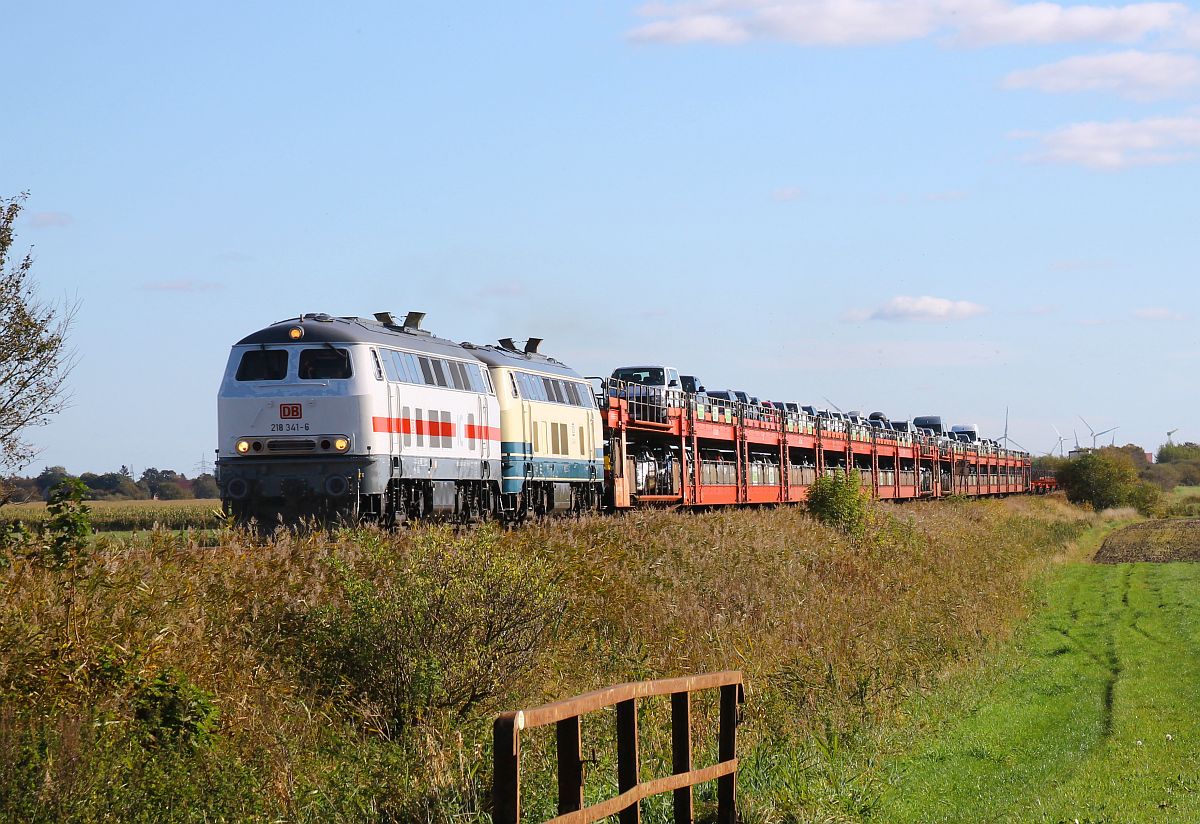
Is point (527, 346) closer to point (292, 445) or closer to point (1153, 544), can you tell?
point (292, 445)

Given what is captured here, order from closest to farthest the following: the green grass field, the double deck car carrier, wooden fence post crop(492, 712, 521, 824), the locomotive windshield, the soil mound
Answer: wooden fence post crop(492, 712, 521, 824), the double deck car carrier, the locomotive windshield, the soil mound, the green grass field

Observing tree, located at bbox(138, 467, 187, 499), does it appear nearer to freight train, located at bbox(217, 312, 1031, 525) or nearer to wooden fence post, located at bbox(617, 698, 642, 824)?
freight train, located at bbox(217, 312, 1031, 525)

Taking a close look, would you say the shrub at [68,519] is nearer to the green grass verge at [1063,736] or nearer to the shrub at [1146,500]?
the green grass verge at [1063,736]

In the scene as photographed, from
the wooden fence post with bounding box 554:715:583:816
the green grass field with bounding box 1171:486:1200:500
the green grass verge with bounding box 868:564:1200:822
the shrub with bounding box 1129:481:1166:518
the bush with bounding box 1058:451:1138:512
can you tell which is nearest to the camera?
the wooden fence post with bounding box 554:715:583:816

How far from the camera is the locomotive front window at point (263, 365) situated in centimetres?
2233

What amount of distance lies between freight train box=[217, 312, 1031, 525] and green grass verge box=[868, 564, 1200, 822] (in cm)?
845

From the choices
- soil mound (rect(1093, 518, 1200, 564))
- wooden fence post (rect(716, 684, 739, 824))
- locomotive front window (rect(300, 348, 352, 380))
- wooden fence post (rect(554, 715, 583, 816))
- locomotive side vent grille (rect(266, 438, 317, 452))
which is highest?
locomotive front window (rect(300, 348, 352, 380))

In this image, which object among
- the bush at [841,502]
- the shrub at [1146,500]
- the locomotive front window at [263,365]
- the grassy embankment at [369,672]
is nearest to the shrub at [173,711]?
the grassy embankment at [369,672]

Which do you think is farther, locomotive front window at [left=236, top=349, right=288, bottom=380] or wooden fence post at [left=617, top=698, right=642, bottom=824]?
locomotive front window at [left=236, top=349, right=288, bottom=380]

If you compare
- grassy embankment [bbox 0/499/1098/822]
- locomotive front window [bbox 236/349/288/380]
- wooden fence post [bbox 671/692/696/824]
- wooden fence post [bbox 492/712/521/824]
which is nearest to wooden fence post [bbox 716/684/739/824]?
grassy embankment [bbox 0/499/1098/822]

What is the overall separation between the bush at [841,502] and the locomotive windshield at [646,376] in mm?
7398

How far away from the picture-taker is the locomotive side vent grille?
21797 mm

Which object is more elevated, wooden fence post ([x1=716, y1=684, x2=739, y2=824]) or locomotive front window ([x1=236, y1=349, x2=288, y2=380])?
locomotive front window ([x1=236, y1=349, x2=288, y2=380])

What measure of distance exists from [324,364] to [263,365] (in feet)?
3.58
